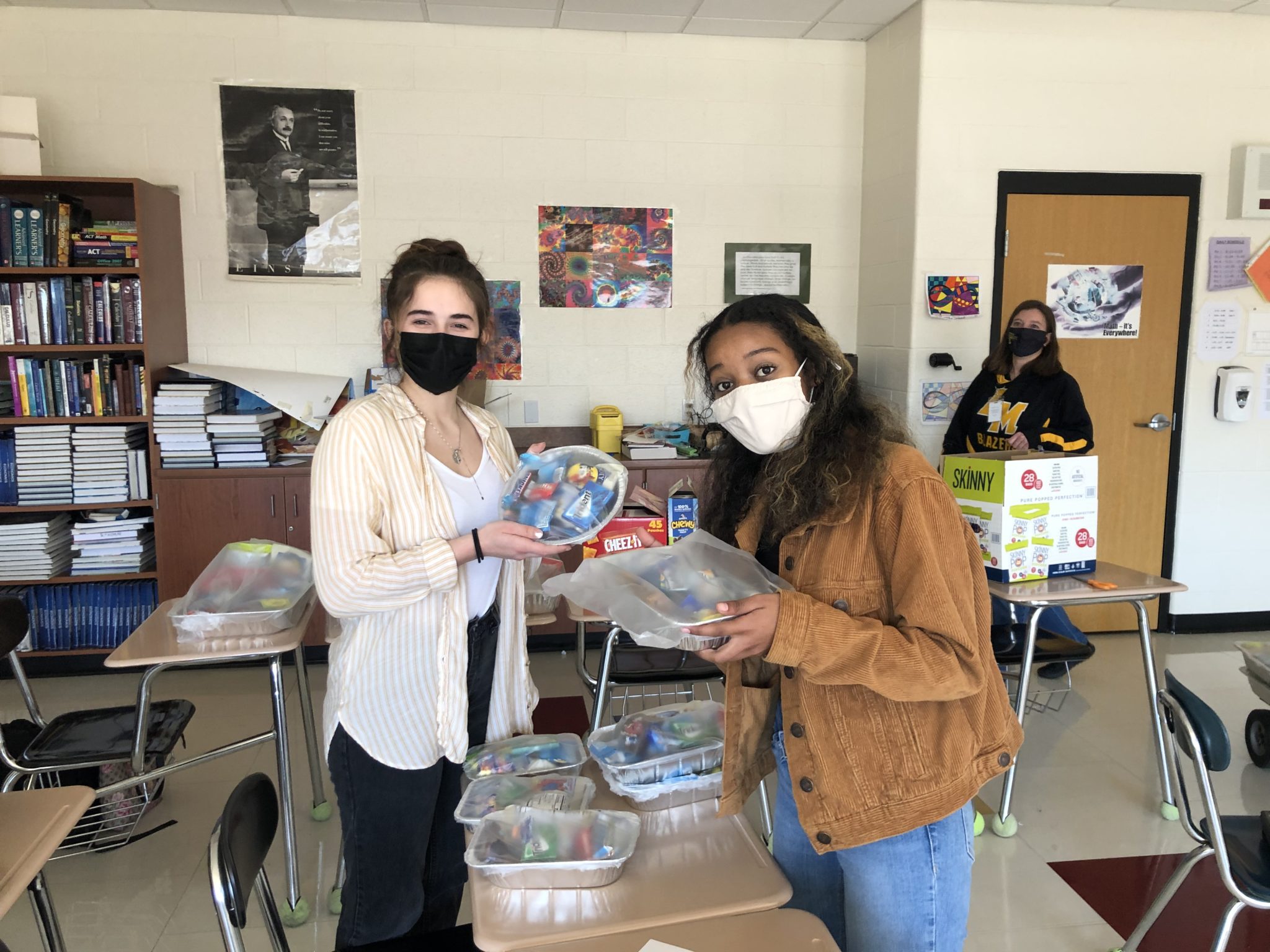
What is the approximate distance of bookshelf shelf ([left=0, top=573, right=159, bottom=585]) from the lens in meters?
3.97

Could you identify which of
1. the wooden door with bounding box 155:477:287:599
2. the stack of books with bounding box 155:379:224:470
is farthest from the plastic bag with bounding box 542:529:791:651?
the stack of books with bounding box 155:379:224:470

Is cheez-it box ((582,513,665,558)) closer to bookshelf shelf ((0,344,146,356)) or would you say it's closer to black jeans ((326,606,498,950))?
black jeans ((326,606,498,950))

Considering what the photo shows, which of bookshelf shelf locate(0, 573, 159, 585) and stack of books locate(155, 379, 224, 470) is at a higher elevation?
stack of books locate(155, 379, 224, 470)

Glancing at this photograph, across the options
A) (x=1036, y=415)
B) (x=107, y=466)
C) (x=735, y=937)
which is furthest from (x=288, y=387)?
(x=735, y=937)

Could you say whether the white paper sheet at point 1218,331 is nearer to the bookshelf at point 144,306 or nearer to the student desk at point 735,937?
the student desk at point 735,937

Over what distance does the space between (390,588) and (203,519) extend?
2.94 metres

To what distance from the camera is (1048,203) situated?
434cm

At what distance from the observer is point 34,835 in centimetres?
144

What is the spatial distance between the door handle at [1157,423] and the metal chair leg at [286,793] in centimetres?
415

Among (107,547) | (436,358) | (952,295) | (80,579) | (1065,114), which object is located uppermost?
(1065,114)

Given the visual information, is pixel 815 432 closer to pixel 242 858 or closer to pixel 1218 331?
pixel 242 858

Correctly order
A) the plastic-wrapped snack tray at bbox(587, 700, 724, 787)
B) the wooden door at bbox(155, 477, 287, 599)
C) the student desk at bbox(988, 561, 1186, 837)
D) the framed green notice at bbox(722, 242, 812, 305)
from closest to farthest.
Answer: the plastic-wrapped snack tray at bbox(587, 700, 724, 787), the student desk at bbox(988, 561, 1186, 837), the wooden door at bbox(155, 477, 287, 599), the framed green notice at bbox(722, 242, 812, 305)

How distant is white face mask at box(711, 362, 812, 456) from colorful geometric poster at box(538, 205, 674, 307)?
10.9ft

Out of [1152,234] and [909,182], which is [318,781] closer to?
[909,182]
